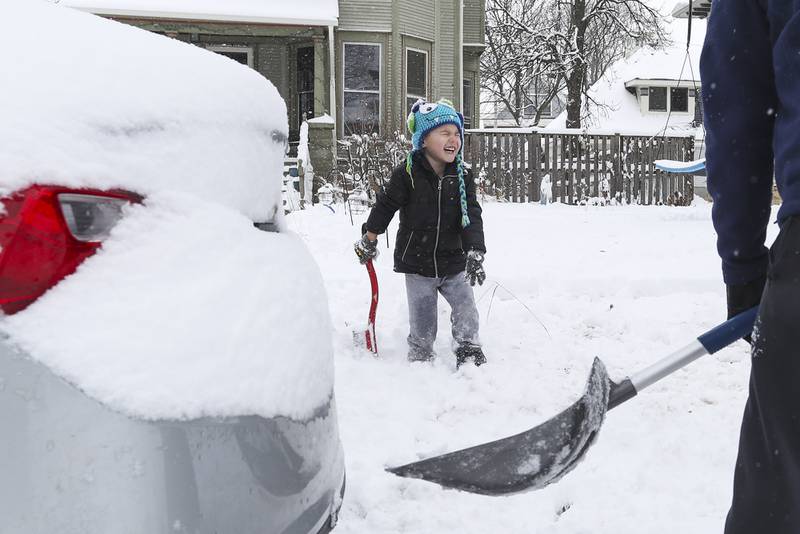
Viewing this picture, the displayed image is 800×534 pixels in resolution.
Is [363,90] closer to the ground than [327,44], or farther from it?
closer to the ground

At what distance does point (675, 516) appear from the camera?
2557 mm

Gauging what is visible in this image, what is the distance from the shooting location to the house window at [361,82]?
16.4 m

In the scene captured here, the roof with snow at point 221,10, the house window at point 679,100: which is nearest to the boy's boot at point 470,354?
the roof with snow at point 221,10

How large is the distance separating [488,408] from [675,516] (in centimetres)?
127

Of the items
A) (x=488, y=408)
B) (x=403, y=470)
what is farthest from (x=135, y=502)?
(x=488, y=408)

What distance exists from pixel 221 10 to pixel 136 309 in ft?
49.3

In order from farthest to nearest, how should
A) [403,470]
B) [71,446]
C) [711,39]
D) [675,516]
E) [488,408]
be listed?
1. [488,408]
2. [675,516]
3. [403,470]
4. [711,39]
5. [71,446]

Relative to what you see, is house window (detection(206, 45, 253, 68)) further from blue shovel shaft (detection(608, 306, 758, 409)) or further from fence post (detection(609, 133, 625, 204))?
blue shovel shaft (detection(608, 306, 758, 409))

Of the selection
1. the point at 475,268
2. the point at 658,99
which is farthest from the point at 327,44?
the point at 658,99

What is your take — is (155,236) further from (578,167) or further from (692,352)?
(578,167)

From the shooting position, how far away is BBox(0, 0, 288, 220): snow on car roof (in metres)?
1.26

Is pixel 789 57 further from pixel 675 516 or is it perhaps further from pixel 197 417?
pixel 675 516

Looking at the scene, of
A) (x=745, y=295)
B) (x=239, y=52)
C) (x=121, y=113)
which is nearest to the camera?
(x=121, y=113)

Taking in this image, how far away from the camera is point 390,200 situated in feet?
14.9
